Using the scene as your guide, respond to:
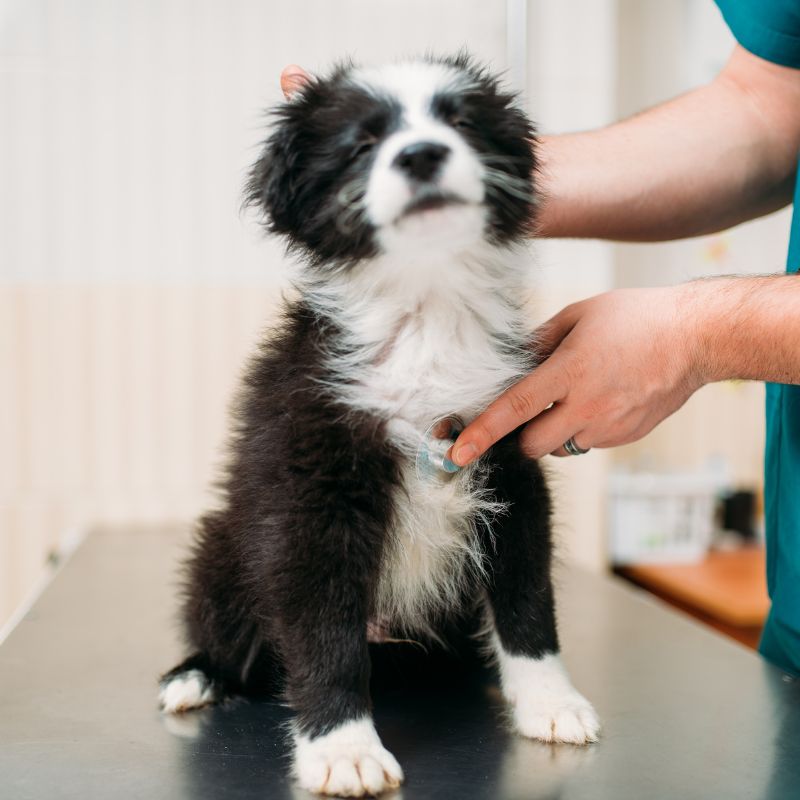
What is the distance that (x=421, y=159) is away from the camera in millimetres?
951

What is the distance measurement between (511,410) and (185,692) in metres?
0.58

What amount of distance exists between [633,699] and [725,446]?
2615 millimetres

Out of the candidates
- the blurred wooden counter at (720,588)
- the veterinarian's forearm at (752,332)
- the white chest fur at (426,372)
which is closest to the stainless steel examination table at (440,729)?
the white chest fur at (426,372)

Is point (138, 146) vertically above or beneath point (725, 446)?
above

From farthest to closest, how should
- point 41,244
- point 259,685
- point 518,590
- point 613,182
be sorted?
point 41,244
point 613,182
point 259,685
point 518,590

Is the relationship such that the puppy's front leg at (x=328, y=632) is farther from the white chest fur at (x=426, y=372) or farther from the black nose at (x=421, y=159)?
the black nose at (x=421, y=159)

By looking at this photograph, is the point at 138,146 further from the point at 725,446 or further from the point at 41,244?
the point at 725,446

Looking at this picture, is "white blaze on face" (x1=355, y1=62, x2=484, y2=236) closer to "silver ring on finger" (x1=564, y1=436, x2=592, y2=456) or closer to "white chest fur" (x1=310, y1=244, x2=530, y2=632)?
"white chest fur" (x1=310, y1=244, x2=530, y2=632)

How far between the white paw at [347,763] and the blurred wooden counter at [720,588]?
204 centimetres

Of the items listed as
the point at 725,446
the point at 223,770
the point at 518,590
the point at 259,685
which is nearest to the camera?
the point at 223,770

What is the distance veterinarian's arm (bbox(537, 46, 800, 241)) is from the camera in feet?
5.13

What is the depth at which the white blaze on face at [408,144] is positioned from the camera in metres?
0.96

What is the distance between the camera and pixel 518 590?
1168mm

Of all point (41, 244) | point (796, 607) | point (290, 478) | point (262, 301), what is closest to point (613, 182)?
point (796, 607)
